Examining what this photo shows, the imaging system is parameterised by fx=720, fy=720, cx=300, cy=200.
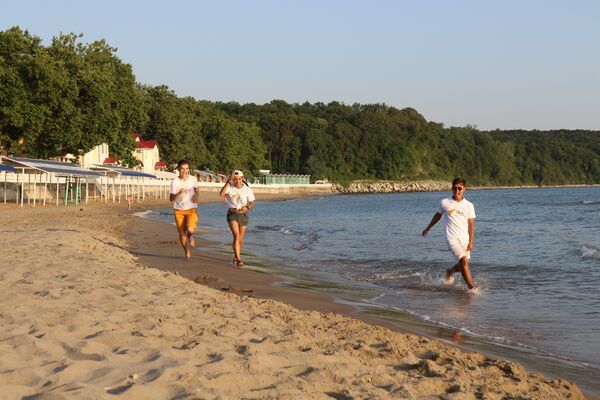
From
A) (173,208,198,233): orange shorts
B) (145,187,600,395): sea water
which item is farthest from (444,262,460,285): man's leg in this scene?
(173,208,198,233): orange shorts

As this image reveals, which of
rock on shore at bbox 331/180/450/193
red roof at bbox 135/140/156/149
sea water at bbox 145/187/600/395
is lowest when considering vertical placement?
rock on shore at bbox 331/180/450/193

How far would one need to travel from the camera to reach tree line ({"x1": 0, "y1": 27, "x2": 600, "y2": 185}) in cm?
5072

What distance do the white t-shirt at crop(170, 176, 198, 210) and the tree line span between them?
3959 centimetres

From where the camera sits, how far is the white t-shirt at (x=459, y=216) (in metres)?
10.7

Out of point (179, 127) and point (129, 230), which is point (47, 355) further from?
point (179, 127)

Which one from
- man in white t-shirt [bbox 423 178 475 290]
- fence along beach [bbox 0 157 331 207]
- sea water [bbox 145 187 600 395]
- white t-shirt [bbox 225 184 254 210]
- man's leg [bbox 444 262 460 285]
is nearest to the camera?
sea water [bbox 145 187 600 395]

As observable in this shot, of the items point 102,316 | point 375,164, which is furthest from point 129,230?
point 375,164

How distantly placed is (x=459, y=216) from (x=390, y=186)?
6473 inches

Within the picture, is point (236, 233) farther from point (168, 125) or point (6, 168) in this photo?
point (168, 125)

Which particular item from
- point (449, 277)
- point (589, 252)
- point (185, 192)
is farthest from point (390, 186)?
point (449, 277)

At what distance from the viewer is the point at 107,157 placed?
252 ft

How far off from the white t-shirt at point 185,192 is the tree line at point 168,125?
39.6 m

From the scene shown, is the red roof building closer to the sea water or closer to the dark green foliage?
the dark green foliage

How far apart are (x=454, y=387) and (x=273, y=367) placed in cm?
122
